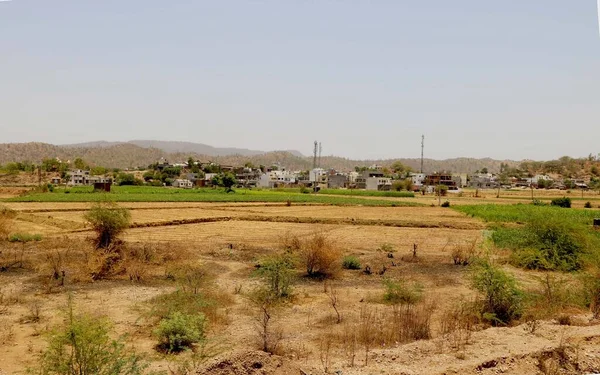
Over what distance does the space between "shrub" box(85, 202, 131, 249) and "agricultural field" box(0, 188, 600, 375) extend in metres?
0.40

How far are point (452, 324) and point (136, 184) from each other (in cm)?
7927

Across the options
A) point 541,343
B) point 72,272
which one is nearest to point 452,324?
point 541,343

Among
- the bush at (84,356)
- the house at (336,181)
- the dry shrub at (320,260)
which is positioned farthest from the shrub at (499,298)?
the house at (336,181)

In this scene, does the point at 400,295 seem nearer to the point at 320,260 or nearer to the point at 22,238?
the point at 320,260

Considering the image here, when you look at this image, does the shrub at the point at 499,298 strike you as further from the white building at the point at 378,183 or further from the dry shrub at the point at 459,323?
the white building at the point at 378,183

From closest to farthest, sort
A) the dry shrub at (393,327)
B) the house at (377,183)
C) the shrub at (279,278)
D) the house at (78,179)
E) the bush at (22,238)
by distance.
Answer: the dry shrub at (393,327), the shrub at (279,278), the bush at (22,238), the house at (78,179), the house at (377,183)

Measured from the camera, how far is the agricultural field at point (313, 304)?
8.03 m

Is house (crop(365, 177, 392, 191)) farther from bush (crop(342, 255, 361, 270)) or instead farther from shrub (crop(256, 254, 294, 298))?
shrub (crop(256, 254, 294, 298))

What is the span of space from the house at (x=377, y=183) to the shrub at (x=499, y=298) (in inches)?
3284

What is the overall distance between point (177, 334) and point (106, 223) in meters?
9.32

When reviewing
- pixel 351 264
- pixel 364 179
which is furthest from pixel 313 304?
pixel 364 179

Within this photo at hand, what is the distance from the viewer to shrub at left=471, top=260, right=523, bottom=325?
10828mm

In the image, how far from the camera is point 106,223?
56.2ft

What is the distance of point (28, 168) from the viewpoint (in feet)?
315
